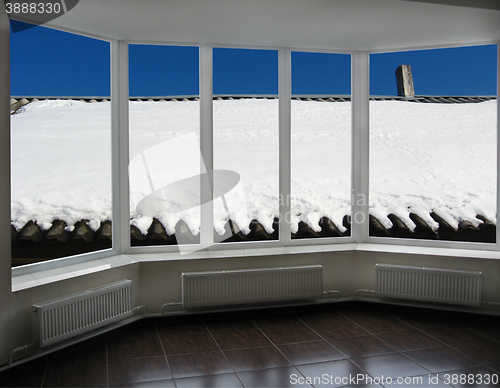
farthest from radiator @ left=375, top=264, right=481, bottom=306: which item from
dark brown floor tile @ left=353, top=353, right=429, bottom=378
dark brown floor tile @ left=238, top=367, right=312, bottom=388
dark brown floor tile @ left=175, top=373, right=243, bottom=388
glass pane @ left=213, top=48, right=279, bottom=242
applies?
dark brown floor tile @ left=175, top=373, right=243, bottom=388

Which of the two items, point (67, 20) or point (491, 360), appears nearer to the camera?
point (491, 360)

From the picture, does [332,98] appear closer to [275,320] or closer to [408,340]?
[275,320]

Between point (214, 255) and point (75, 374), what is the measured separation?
1533mm

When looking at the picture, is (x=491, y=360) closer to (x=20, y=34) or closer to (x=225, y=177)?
(x=225, y=177)

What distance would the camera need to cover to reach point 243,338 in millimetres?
3492

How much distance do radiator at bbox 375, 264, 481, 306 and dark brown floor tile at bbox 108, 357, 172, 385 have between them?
84.0 inches

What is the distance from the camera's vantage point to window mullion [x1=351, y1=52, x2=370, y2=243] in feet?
14.6

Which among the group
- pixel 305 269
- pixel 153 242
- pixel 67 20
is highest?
pixel 67 20

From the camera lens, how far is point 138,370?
2949 mm

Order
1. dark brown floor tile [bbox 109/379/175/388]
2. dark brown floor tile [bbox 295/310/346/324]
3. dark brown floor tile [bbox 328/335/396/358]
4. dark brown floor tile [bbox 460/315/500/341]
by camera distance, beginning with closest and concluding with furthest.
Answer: dark brown floor tile [bbox 109/379/175/388] → dark brown floor tile [bbox 328/335/396/358] → dark brown floor tile [bbox 460/315/500/341] → dark brown floor tile [bbox 295/310/346/324]

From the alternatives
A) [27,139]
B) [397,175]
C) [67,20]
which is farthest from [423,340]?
[67,20]

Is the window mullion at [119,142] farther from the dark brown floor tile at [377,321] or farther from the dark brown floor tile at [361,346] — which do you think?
the dark brown floor tile at [377,321]

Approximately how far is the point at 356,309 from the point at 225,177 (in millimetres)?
1749

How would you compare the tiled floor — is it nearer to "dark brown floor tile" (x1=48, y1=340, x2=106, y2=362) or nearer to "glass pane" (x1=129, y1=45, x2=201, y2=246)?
"dark brown floor tile" (x1=48, y1=340, x2=106, y2=362)
